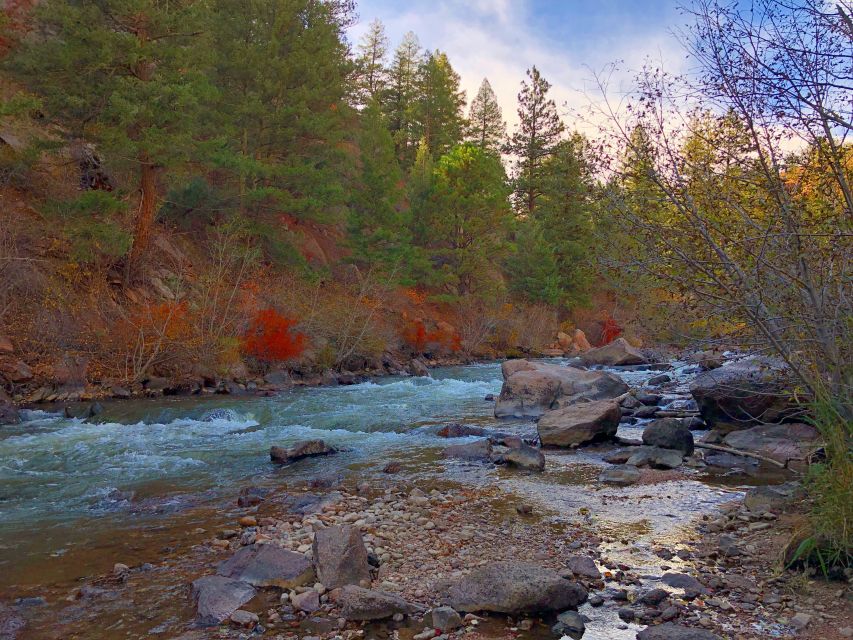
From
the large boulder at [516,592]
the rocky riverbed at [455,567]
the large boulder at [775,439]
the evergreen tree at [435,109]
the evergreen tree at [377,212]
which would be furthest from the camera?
the evergreen tree at [435,109]

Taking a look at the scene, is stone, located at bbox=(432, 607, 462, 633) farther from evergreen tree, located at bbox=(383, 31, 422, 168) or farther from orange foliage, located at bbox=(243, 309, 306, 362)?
evergreen tree, located at bbox=(383, 31, 422, 168)

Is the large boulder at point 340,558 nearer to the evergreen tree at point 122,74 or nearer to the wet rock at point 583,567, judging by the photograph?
the wet rock at point 583,567

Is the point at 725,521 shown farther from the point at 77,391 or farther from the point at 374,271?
the point at 374,271

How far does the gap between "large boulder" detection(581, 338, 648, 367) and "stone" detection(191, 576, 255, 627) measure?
72.4 feet

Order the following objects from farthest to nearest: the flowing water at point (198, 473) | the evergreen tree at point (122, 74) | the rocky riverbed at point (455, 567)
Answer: the evergreen tree at point (122, 74) < the flowing water at point (198, 473) < the rocky riverbed at point (455, 567)

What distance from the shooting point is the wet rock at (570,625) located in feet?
14.0

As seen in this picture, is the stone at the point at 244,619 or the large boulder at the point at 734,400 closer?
the stone at the point at 244,619

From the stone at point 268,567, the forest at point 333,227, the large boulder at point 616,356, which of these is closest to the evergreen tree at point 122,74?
the forest at point 333,227

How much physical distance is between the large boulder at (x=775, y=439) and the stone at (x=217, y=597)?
7.48 metres

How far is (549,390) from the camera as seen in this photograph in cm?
1466

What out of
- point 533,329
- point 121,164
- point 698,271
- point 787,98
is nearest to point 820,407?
point 698,271

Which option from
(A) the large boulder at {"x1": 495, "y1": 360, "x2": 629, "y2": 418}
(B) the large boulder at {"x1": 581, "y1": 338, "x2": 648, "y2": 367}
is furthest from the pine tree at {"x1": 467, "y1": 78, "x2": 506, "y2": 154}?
(A) the large boulder at {"x1": 495, "y1": 360, "x2": 629, "y2": 418}

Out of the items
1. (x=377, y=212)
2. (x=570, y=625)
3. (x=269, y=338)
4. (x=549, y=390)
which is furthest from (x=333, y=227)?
(x=570, y=625)

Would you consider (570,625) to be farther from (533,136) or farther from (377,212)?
(533,136)
